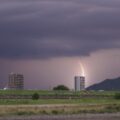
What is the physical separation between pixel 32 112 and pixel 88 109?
1185cm

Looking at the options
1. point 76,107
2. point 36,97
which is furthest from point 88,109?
point 36,97

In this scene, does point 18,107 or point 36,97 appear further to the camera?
point 36,97

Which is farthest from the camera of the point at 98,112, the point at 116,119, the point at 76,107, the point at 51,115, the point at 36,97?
the point at 36,97

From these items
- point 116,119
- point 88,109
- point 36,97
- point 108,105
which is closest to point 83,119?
point 116,119

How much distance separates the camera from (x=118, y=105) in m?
94.9

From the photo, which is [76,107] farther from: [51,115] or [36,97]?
[36,97]

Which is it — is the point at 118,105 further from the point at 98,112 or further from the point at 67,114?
the point at 67,114

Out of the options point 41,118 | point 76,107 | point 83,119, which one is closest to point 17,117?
point 41,118

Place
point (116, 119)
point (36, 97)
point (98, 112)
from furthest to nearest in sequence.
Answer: point (36, 97) → point (98, 112) → point (116, 119)

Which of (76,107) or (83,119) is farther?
(76,107)

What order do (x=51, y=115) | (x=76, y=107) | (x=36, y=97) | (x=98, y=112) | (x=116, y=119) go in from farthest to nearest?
(x=36, y=97) → (x=76, y=107) → (x=98, y=112) → (x=51, y=115) → (x=116, y=119)

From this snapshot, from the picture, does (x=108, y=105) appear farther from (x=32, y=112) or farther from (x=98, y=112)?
(x=32, y=112)

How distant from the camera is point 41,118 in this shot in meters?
71.6

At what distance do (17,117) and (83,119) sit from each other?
9.40 metres
